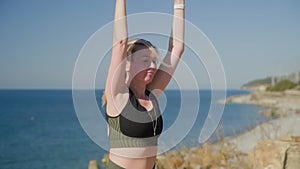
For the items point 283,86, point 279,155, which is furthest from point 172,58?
point 283,86

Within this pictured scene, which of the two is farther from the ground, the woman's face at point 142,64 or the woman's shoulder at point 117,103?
the woman's face at point 142,64

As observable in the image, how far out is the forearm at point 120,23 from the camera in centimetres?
147

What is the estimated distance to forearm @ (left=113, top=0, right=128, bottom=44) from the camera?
4.84 ft

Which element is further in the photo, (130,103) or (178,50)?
(178,50)

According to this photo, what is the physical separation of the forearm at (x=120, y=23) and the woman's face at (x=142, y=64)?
11 cm

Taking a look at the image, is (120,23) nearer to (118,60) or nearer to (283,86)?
(118,60)

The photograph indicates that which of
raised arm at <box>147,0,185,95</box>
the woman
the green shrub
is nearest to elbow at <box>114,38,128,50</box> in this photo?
the woman

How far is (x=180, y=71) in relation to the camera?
1764 mm

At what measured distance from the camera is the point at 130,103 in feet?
5.03

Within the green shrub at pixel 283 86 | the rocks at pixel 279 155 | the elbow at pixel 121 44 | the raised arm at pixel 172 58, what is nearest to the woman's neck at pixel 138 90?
the raised arm at pixel 172 58

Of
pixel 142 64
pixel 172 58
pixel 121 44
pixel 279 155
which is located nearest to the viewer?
Result: pixel 121 44

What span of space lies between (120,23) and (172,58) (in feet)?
1.17

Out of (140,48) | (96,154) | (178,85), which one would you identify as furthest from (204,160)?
(96,154)

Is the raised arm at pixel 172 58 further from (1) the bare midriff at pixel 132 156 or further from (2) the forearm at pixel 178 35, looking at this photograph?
(1) the bare midriff at pixel 132 156
